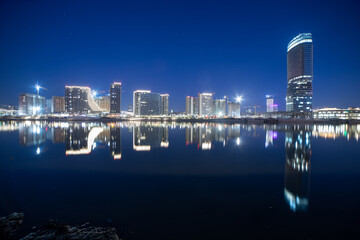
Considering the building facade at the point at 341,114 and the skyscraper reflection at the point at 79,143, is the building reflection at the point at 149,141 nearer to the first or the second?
the skyscraper reflection at the point at 79,143

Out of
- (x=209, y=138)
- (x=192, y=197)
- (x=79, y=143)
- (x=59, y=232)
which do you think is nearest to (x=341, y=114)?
(x=209, y=138)

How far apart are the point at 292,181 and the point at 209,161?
3969 millimetres

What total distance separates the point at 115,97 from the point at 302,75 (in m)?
151

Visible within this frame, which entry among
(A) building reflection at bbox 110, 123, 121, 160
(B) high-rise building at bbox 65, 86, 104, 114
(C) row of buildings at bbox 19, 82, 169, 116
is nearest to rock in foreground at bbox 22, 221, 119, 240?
(A) building reflection at bbox 110, 123, 121, 160

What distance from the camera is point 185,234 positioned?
359cm

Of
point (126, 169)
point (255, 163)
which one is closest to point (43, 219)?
point (126, 169)

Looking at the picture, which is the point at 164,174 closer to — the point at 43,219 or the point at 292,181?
the point at 43,219

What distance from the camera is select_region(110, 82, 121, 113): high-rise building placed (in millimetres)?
166625

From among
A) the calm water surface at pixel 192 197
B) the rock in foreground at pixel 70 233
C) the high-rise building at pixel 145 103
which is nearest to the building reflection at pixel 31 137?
the calm water surface at pixel 192 197

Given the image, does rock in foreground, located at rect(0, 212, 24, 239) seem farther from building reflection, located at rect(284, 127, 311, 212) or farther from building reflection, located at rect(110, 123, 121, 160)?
building reflection, located at rect(284, 127, 311, 212)

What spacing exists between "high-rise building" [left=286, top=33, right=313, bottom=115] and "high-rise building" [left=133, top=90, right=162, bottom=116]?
4989 inches

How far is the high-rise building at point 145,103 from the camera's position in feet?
602

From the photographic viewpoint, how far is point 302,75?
4412 inches

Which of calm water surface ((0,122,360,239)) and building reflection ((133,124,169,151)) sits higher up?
building reflection ((133,124,169,151))
